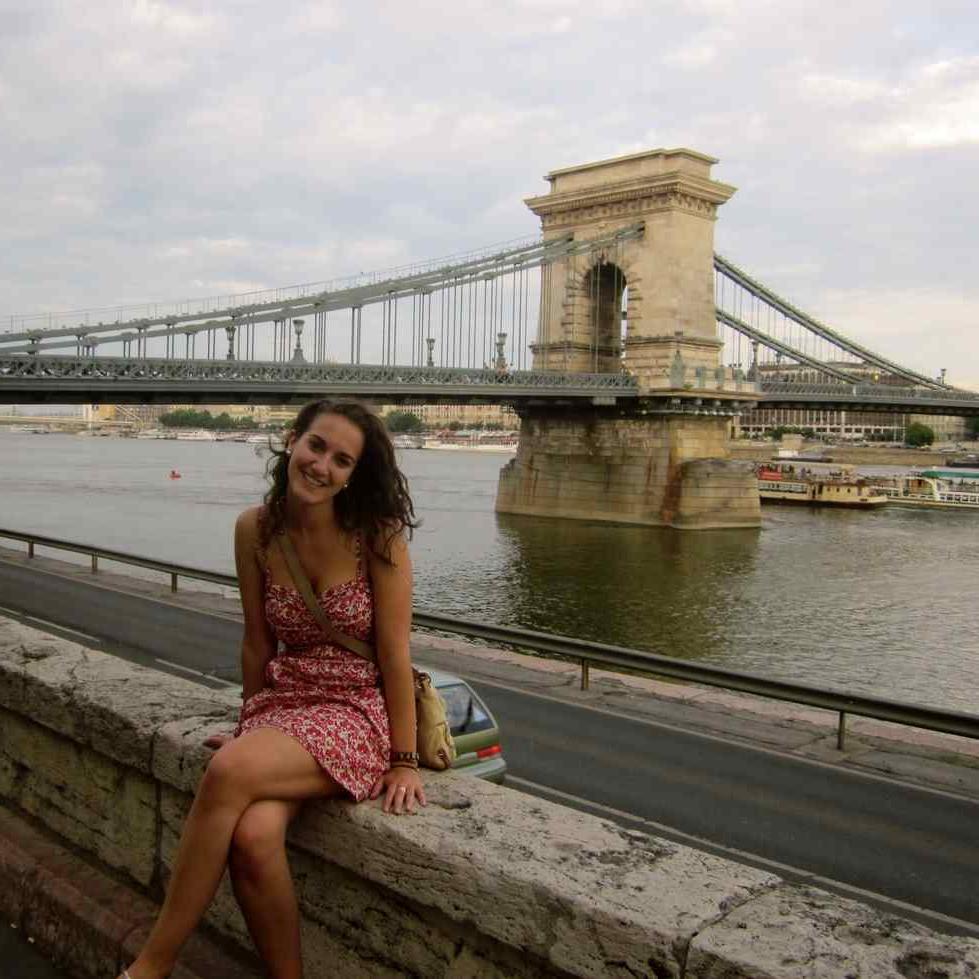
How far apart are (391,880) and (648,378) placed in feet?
145

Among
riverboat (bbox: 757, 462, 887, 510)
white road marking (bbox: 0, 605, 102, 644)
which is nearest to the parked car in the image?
white road marking (bbox: 0, 605, 102, 644)

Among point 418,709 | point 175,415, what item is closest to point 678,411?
point 418,709

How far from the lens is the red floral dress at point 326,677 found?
2.54 m

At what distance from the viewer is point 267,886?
2271 mm

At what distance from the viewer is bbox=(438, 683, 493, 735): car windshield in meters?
6.69

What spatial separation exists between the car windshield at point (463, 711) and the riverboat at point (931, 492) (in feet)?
189

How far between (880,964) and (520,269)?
48311mm

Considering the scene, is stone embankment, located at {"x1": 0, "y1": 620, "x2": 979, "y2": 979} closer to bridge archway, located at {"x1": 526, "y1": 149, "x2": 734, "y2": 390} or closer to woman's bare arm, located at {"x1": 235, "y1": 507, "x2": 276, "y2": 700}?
woman's bare arm, located at {"x1": 235, "y1": 507, "x2": 276, "y2": 700}

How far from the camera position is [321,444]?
8.93 feet

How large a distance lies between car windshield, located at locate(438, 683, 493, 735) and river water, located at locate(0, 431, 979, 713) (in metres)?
9.68

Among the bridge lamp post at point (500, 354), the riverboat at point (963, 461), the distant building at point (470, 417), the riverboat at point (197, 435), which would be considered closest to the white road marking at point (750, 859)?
the bridge lamp post at point (500, 354)

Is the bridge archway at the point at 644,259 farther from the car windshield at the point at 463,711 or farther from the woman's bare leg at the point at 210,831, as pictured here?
the woman's bare leg at the point at 210,831

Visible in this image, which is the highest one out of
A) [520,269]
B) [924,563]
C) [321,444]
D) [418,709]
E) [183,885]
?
[520,269]

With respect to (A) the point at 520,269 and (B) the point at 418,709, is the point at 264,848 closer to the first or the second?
(B) the point at 418,709
